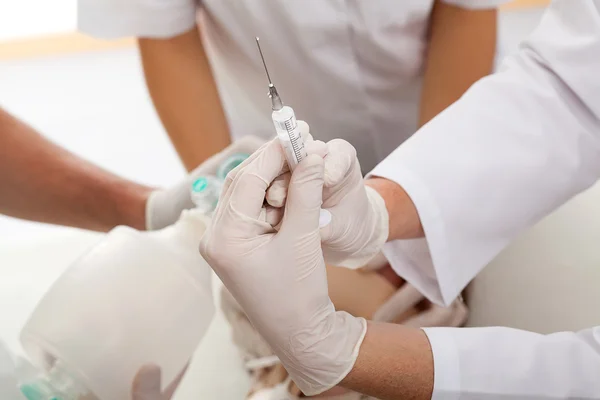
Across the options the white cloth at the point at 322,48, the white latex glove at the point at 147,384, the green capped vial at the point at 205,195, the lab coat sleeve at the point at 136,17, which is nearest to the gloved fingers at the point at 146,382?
the white latex glove at the point at 147,384

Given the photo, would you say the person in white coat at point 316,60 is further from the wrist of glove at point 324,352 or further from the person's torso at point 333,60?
the wrist of glove at point 324,352

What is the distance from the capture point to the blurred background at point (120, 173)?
85cm

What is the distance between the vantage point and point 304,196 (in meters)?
0.58

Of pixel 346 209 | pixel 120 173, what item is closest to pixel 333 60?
pixel 346 209

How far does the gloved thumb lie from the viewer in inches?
22.8

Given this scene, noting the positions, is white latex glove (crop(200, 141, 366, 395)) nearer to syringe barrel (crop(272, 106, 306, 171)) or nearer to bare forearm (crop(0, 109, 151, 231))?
syringe barrel (crop(272, 106, 306, 171))

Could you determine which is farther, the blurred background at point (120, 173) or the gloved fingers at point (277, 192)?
the blurred background at point (120, 173)

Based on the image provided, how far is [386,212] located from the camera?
2.56 ft

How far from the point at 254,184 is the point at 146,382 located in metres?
0.38

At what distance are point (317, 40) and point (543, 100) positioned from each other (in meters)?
0.39

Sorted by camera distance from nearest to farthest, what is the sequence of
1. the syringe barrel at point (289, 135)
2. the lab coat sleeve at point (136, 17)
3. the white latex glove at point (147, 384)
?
the syringe barrel at point (289, 135) → the white latex glove at point (147, 384) → the lab coat sleeve at point (136, 17)

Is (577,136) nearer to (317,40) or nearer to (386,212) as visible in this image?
(386,212)

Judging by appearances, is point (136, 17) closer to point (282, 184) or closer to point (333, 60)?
point (333, 60)

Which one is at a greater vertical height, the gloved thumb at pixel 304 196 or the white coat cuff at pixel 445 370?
the gloved thumb at pixel 304 196
